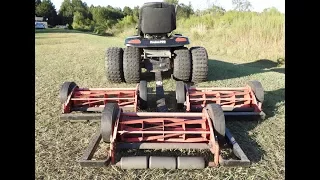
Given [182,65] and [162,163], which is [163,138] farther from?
[182,65]

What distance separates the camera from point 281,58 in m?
13.1

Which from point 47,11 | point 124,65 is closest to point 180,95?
point 124,65

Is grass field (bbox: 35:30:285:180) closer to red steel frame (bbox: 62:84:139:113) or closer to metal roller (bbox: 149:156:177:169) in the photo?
metal roller (bbox: 149:156:177:169)

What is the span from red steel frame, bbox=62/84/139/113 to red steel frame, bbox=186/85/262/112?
911mm

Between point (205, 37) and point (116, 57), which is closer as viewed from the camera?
point (116, 57)

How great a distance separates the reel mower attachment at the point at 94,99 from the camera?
4656 millimetres

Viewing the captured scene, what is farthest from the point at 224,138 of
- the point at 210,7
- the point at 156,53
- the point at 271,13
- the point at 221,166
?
the point at 210,7

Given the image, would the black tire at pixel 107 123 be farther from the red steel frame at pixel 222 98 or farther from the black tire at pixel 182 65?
the black tire at pixel 182 65

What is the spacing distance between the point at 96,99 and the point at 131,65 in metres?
2.03

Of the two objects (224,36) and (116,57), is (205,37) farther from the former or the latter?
(116,57)

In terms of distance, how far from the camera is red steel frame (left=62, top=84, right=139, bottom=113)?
4660 millimetres

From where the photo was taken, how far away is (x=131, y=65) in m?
6.60

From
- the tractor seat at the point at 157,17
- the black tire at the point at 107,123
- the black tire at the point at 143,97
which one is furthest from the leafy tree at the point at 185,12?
the black tire at the point at 107,123

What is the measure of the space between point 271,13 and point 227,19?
3678 mm
